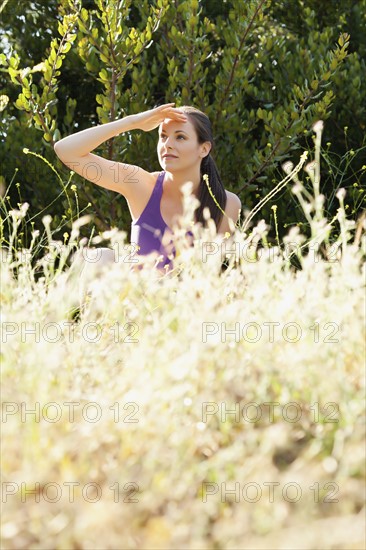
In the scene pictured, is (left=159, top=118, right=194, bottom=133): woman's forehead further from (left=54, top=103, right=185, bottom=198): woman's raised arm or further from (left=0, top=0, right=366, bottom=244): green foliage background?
(left=0, top=0, right=366, bottom=244): green foliage background

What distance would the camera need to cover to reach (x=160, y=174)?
181 inches

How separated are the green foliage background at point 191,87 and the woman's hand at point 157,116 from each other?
26.9 inches

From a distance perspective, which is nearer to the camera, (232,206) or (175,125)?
(175,125)

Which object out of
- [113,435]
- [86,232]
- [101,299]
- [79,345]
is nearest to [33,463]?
[113,435]

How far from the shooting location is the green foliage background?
507 centimetres

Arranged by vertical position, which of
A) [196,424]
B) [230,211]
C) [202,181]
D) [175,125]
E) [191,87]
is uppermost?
[191,87]

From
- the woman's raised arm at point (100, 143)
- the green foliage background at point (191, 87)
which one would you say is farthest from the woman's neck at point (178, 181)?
the green foliage background at point (191, 87)

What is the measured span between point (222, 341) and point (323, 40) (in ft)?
13.9

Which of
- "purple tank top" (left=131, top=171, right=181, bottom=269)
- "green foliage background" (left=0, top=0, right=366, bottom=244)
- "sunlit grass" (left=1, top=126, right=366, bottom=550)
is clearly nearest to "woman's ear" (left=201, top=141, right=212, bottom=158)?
"purple tank top" (left=131, top=171, right=181, bottom=269)

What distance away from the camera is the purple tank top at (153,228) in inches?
171

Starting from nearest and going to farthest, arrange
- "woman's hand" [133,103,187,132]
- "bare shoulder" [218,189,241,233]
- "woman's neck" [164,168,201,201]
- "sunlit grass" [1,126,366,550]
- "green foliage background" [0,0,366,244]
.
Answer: "sunlit grass" [1,126,366,550] < "woman's hand" [133,103,187,132] < "woman's neck" [164,168,201,201] < "bare shoulder" [218,189,241,233] < "green foliage background" [0,0,366,244]

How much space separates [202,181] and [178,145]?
0.95ft

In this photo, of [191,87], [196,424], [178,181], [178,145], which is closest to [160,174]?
[178,181]

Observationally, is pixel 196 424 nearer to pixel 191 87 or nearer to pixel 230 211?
pixel 230 211
